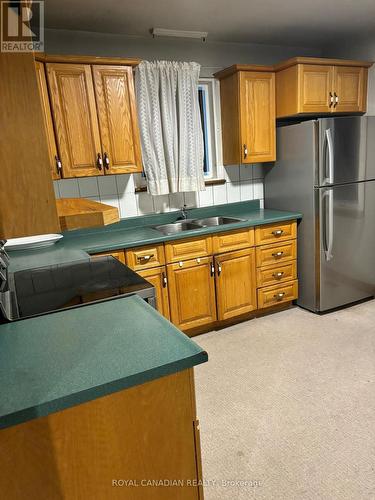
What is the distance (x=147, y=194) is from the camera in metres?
3.12

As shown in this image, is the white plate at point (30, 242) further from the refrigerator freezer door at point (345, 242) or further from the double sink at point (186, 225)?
the refrigerator freezer door at point (345, 242)

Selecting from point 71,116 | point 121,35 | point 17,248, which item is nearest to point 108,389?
point 17,248

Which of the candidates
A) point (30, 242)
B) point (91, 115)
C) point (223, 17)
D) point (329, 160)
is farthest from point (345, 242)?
point (30, 242)

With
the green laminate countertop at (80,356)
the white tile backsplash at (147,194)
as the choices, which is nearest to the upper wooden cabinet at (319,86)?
the white tile backsplash at (147,194)

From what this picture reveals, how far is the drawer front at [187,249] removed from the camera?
2.71 m

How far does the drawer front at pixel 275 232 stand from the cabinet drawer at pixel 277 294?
0.42 meters

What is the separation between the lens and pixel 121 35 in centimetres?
282

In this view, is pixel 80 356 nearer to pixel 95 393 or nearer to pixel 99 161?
pixel 95 393

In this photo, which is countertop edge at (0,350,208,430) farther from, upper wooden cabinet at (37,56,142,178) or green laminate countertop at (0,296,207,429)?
upper wooden cabinet at (37,56,142,178)

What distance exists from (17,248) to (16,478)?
1.85m

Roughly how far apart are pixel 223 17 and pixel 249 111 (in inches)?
28.6

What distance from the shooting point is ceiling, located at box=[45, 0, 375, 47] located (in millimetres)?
2316

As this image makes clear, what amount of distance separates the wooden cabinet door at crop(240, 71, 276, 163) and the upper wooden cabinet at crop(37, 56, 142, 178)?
0.95 meters

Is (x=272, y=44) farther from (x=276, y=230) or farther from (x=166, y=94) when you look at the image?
(x=276, y=230)
